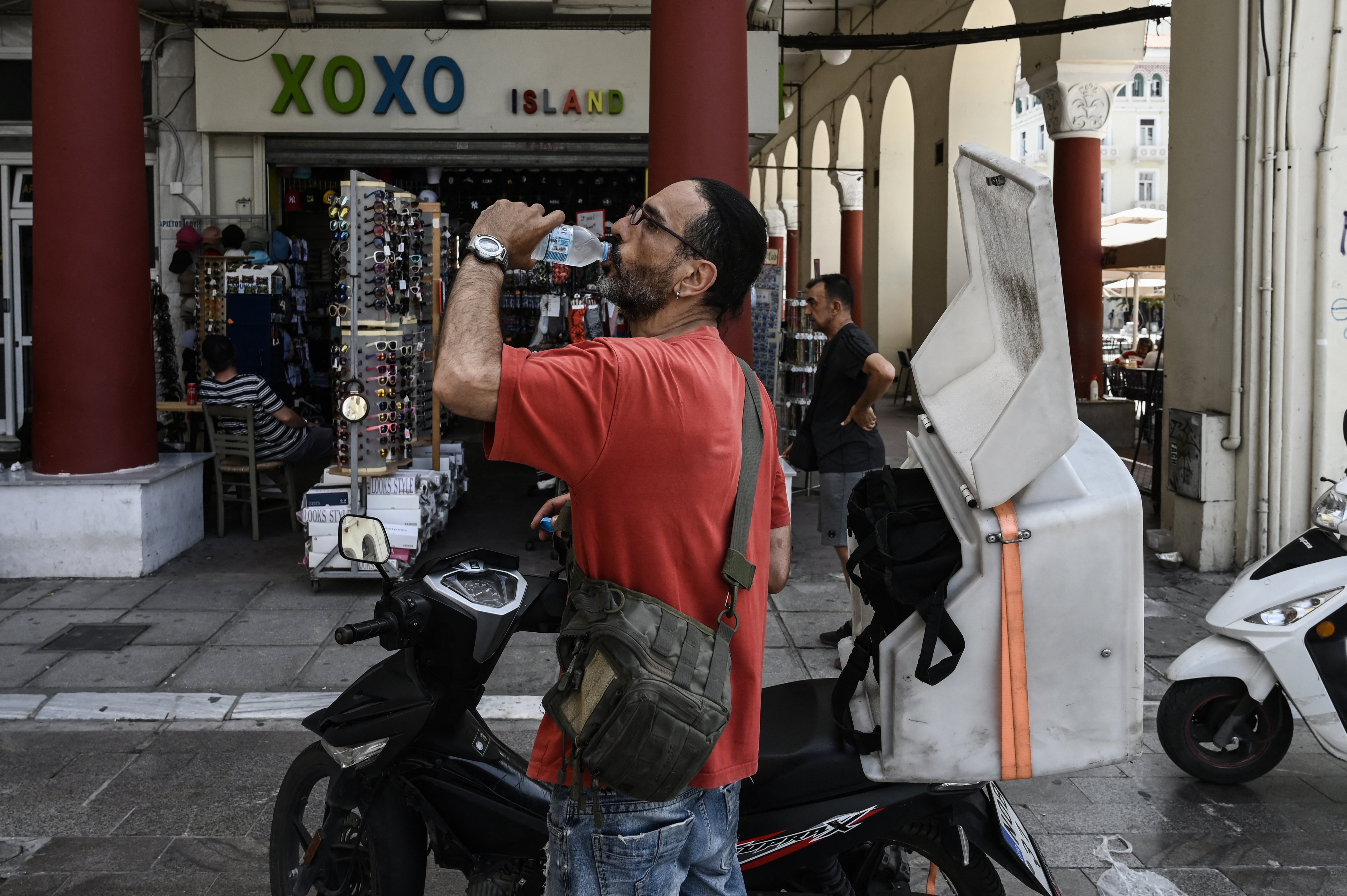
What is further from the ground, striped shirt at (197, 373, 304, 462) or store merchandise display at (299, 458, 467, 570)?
striped shirt at (197, 373, 304, 462)

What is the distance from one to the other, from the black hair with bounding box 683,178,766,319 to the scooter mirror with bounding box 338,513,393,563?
0.90 metres

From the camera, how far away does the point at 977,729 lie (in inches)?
82.7

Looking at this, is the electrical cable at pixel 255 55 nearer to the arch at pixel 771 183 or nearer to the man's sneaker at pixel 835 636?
the man's sneaker at pixel 835 636

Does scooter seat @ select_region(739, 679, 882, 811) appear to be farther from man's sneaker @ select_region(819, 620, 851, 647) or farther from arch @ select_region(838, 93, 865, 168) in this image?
arch @ select_region(838, 93, 865, 168)

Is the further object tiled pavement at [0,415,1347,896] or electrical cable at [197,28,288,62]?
electrical cable at [197,28,288,62]

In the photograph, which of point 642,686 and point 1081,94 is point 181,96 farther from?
point 642,686

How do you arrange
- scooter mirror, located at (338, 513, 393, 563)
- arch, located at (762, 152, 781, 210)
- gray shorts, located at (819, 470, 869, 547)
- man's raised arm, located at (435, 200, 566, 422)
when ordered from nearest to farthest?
man's raised arm, located at (435, 200, 566, 422)
scooter mirror, located at (338, 513, 393, 563)
gray shorts, located at (819, 470, 869, 547)
arch, located at (762, 152, 781, 210)

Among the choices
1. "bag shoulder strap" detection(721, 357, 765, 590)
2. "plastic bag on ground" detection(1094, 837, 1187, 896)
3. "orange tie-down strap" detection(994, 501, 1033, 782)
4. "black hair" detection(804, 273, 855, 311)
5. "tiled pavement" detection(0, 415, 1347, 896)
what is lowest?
"plastic bag on ground" detection(1094, 837, 1187, 896)

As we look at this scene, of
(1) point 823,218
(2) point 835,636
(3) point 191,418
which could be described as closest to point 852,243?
(1) point 823,218

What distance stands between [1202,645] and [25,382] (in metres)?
11.5

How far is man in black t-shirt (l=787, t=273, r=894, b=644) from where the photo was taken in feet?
18.7

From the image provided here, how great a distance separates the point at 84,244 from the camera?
21.1 feet

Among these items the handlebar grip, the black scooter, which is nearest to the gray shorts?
the black scooter

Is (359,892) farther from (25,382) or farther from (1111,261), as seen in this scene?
(1111,261)
